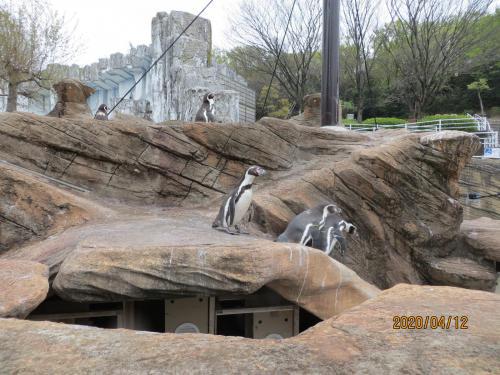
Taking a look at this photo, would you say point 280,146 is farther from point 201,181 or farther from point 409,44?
point 409,44

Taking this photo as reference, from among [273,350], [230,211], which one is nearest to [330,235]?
[230,211]

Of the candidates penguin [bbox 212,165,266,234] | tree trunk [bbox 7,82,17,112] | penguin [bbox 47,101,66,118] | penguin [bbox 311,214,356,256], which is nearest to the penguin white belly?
penguin [bbox 212,165,266,234]

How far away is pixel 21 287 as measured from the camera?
3.12 meters

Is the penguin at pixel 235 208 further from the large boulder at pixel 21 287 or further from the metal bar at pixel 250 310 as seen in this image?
the large boulder at pixel 21 287

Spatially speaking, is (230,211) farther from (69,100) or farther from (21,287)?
(69,100)

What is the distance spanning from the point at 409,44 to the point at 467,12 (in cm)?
279

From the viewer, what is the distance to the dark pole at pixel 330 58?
8.00 m

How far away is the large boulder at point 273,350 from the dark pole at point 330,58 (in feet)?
21.8

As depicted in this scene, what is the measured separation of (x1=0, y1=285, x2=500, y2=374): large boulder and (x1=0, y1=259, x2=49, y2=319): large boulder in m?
1.14

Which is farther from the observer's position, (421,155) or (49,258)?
(421,155)

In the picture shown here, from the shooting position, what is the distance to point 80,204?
5.48 meters

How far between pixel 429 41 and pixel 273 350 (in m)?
20.8

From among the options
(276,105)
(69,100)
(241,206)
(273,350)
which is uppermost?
(276,105)

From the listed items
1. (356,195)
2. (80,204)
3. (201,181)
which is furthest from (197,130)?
(356,195)
